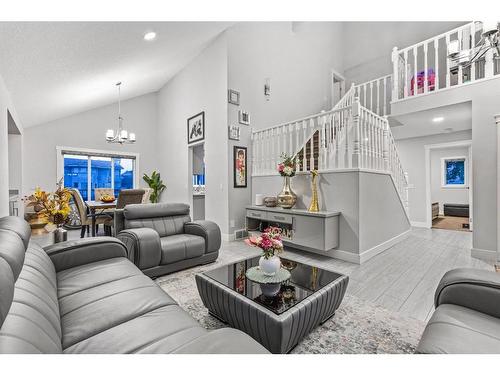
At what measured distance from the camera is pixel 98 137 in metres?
6.32

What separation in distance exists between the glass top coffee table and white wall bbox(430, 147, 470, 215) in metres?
8.44

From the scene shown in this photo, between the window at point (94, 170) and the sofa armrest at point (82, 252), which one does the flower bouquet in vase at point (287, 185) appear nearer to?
the sofa armrest at point (82, 252)

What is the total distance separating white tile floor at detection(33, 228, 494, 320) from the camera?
7.17ft

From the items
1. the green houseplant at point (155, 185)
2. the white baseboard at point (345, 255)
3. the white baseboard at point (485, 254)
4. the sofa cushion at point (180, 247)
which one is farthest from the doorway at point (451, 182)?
the green houseplant at point (155, 185)

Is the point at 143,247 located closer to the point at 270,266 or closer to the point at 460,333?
the point at 270,266

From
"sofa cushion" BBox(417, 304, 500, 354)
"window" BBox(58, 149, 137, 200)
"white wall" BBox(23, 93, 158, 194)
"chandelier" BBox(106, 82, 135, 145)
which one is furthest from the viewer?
"window" BBox(58, 149, 137, 200)

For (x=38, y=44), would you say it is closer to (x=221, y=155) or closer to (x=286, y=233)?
(x=221, y=155)

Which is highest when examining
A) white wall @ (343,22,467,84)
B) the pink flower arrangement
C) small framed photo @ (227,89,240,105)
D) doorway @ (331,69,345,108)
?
white wall @ (343,22,467,84)

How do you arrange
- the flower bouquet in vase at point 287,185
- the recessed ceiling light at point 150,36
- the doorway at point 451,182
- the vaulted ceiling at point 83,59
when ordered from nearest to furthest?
the vaulted ceiling at point 83,59
the recessed ceiling light at point 150,36
the flower bouquet in vase at point 287,185
the doorway at point 451,182

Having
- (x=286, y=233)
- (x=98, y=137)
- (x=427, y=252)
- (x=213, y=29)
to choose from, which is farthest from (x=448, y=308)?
(x=98, y=137)

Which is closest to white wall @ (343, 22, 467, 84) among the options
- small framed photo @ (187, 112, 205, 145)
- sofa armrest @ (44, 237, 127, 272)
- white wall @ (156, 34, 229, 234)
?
white wall @ (156, 34, 229, 234)

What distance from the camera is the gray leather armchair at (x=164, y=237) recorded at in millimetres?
2471

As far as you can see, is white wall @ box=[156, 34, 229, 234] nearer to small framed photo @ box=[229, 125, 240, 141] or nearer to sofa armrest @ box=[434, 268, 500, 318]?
small framed photo @ box=[229, 125, 240, 141]

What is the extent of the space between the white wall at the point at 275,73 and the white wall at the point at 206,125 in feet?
0.64
